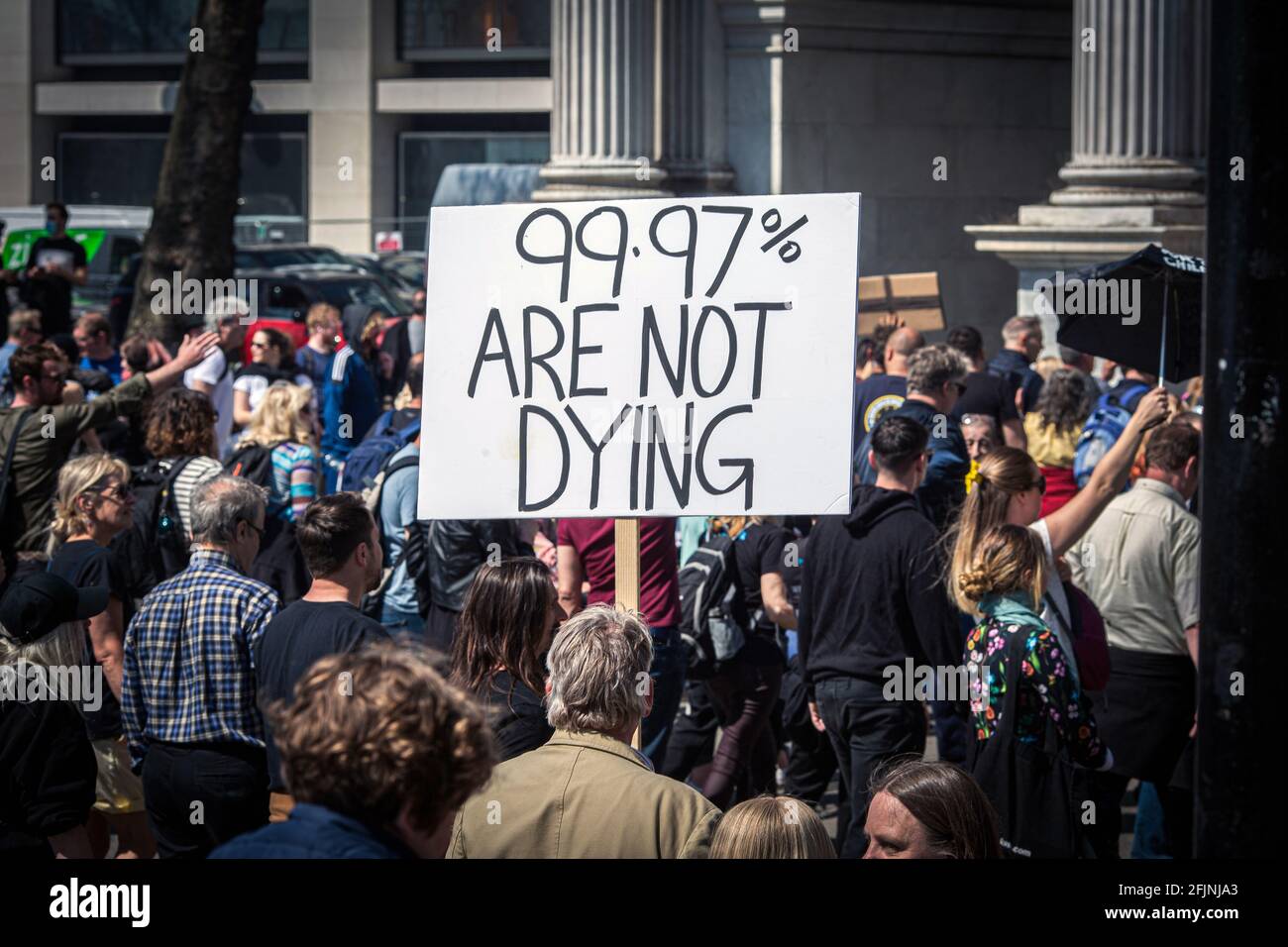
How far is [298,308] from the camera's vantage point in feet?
64.9

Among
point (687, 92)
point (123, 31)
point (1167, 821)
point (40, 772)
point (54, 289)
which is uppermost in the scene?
point (123, 31)

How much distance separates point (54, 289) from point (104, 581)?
31.5 ft

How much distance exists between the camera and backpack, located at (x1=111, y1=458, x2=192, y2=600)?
22.2ft

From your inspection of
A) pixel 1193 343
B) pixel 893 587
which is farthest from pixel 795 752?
pixel 1193 343

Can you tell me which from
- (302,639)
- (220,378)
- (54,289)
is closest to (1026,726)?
(302,639)

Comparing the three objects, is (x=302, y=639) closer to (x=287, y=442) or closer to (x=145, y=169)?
Result: (x=287, y=442)

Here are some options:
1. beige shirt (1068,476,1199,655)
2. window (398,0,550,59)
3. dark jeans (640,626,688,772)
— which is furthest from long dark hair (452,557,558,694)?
window (398,0,550,59)

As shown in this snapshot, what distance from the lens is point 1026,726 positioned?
16.4ft

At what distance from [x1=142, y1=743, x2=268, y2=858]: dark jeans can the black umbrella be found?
157 inches

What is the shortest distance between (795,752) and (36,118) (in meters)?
39.4

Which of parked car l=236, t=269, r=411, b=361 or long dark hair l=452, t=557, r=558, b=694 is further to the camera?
parked car l=236, t=269, r=411, b=361

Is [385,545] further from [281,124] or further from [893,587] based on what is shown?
[281,124]

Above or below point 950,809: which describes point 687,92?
above

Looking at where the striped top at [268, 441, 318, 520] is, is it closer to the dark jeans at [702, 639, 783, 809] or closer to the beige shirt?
the dark jeans at [702, 639, 783, 809]
